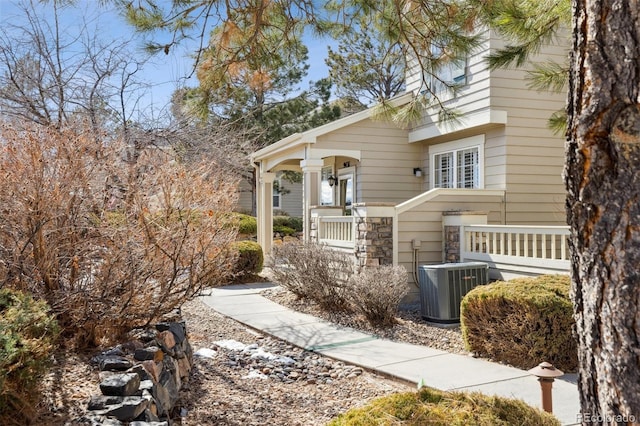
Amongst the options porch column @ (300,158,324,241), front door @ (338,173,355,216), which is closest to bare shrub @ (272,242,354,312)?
porch column @ (300,158,324,241)

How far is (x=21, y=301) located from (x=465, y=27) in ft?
15.3

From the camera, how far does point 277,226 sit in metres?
22.4

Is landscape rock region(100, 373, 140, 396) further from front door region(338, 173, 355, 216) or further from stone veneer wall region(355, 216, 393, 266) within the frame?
front door region(338, 173, 355, 216)

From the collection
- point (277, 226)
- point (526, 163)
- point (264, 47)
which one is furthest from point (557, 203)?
point (277, 226)

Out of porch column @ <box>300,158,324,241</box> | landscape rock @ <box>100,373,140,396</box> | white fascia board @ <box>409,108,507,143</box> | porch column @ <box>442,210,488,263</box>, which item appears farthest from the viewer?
porch column @ <box>300,158,324,241</box>

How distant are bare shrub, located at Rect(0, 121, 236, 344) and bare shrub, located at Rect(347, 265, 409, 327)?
264cm

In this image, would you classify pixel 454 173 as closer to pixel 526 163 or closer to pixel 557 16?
pixel 526 163

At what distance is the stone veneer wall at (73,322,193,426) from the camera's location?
2902mm

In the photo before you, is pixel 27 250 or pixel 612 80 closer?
pixel 612 80

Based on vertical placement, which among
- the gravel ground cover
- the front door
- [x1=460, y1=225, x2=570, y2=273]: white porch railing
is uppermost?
the front door

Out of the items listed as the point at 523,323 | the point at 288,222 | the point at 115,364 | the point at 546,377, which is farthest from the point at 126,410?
the point at 288,222

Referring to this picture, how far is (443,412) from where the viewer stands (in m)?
2.27

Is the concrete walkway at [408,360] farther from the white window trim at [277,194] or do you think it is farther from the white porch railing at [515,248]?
the white window trim at [277,194]

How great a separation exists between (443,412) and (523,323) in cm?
327
